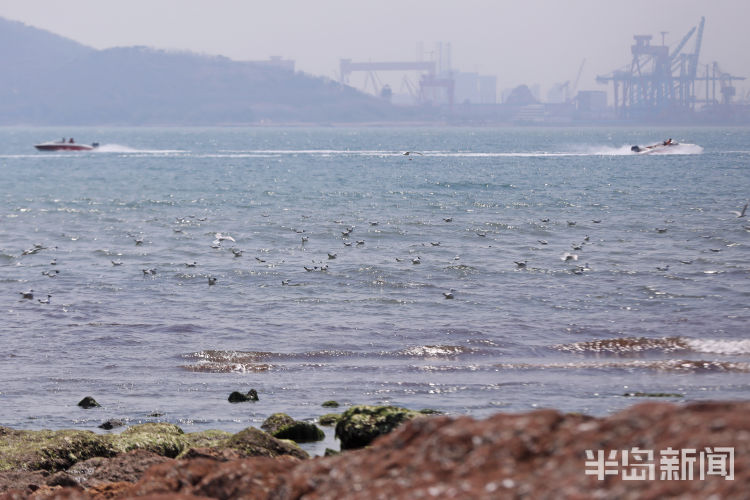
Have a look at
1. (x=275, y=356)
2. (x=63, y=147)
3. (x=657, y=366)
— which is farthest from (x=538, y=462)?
(x=63, y=147)

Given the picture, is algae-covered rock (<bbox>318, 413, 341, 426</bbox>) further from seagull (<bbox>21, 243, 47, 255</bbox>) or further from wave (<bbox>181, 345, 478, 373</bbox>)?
seagull (<bbox>21, 243, 47, 255</bbox>)

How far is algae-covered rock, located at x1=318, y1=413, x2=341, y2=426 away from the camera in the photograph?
1402cm

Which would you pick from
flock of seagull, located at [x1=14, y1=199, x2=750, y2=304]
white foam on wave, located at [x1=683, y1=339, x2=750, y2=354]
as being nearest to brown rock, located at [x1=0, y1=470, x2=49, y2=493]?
white foam on wave, located at [x1=683, y1=339, x2=750, y2=354]

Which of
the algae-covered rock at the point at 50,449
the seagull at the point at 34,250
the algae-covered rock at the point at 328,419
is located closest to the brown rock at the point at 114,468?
the algae-covered rock at the point at 50,449

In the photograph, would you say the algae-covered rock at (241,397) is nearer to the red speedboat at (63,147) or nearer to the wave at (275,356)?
the wave at (275,356)

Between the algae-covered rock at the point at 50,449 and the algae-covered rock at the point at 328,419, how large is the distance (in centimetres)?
330

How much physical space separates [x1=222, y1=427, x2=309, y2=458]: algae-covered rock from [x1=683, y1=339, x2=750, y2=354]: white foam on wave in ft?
39.6

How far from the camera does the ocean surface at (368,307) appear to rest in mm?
16891

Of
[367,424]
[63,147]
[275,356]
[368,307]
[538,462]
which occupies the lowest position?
[275,356]

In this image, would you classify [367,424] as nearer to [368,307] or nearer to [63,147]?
[368,307]

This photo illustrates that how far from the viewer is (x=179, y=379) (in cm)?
1823

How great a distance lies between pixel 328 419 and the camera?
46.2 ft

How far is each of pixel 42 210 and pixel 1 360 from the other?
124 ft

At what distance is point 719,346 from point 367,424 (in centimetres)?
1143
